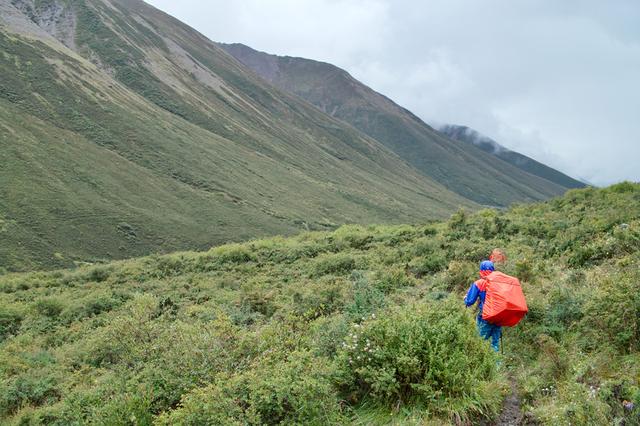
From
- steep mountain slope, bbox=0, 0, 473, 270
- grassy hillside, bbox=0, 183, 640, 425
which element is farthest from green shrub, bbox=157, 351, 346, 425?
steep mountain slope, bbox=0, 0, 473, 270

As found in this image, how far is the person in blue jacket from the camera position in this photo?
23.4 feet

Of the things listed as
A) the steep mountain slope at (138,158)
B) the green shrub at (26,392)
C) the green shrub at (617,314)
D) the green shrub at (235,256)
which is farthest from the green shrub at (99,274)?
the green shrub at (617,314)

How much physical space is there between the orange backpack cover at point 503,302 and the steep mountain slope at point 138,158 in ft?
187

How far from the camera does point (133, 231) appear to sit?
232 ft

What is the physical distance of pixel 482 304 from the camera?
7398 mm

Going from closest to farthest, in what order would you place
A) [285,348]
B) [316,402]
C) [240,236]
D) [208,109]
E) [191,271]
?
[316,402] → [285,348] → [191,271] → [240,236] → [208,109]

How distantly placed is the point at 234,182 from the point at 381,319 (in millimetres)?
103885

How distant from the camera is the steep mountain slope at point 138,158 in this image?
2665 inches

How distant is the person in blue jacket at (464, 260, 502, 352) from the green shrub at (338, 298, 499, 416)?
1338 mm

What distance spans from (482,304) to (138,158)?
97968 millimetres

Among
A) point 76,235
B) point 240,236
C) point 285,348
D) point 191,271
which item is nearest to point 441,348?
point 285,348

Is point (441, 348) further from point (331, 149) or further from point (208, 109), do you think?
point (331, 149)

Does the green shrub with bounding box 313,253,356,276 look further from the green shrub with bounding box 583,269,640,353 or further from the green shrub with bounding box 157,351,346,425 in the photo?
the green shrub with bounding box 157,351,346,425

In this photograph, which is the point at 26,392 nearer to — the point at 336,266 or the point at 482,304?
the point at 482,304
